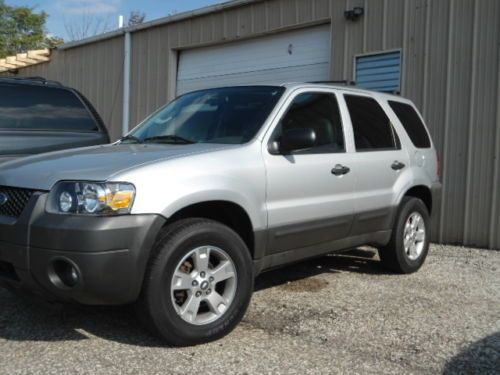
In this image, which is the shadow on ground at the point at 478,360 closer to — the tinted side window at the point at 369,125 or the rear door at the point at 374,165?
the rear door at the point at 374,165

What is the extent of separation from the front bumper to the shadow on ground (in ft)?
6.40

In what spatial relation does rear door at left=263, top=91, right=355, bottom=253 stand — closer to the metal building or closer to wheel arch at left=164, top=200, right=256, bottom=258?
wheel arch at left=164, top=200, right=256, bottom=258

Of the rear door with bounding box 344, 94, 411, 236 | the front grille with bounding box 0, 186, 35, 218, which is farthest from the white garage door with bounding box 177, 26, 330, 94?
the front grille with bounding box 0, 186, 35, 218

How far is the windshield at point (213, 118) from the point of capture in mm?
4352

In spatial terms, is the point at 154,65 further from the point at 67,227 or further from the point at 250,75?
the point at 67,227

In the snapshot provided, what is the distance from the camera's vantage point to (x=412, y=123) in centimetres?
611

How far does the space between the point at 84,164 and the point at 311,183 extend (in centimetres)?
174

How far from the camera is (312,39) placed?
9.59 metres

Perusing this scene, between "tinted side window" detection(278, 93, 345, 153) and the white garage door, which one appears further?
the white garage door

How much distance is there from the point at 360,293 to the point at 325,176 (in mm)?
1200

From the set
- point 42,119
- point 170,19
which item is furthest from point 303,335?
point 170,19

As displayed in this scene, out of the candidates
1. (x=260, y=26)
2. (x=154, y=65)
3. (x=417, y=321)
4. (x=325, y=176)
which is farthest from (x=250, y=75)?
(x=417, y=321)

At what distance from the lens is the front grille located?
3514 mm

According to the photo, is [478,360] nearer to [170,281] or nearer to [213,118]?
[170,281]
